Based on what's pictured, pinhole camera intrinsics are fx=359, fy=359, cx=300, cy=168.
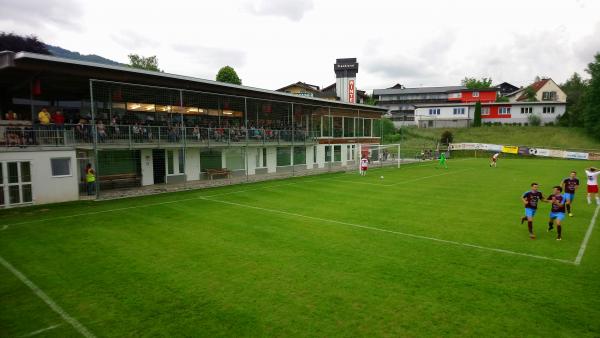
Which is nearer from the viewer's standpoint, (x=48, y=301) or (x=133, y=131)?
(x=48, y=301)

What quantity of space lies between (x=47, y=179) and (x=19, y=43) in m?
35.8

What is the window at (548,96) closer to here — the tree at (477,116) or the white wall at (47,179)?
the tree at (477,116)

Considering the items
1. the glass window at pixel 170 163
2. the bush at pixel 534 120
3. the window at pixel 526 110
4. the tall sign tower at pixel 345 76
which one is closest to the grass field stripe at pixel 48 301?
the glass window at pixel 170 163

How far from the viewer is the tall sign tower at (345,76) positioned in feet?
206

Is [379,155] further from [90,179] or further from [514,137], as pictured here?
[514,137]

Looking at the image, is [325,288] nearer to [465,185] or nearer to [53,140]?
[53,140]

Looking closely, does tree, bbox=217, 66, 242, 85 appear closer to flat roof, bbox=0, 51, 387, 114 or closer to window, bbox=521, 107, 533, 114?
flat roof, bbox=0, 51, 387, 114

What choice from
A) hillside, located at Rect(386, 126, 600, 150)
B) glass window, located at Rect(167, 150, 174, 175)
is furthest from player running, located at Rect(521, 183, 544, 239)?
hillside, located at Rect(386, 126, 600, 150)

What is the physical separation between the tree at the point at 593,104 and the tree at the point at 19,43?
80.3m

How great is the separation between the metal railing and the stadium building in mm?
54

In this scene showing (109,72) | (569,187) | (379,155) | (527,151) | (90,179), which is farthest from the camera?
(527,151)

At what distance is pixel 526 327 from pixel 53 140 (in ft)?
70.8

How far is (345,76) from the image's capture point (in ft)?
213

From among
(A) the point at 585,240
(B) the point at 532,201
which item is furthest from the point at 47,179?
(A) the point at 585,240
